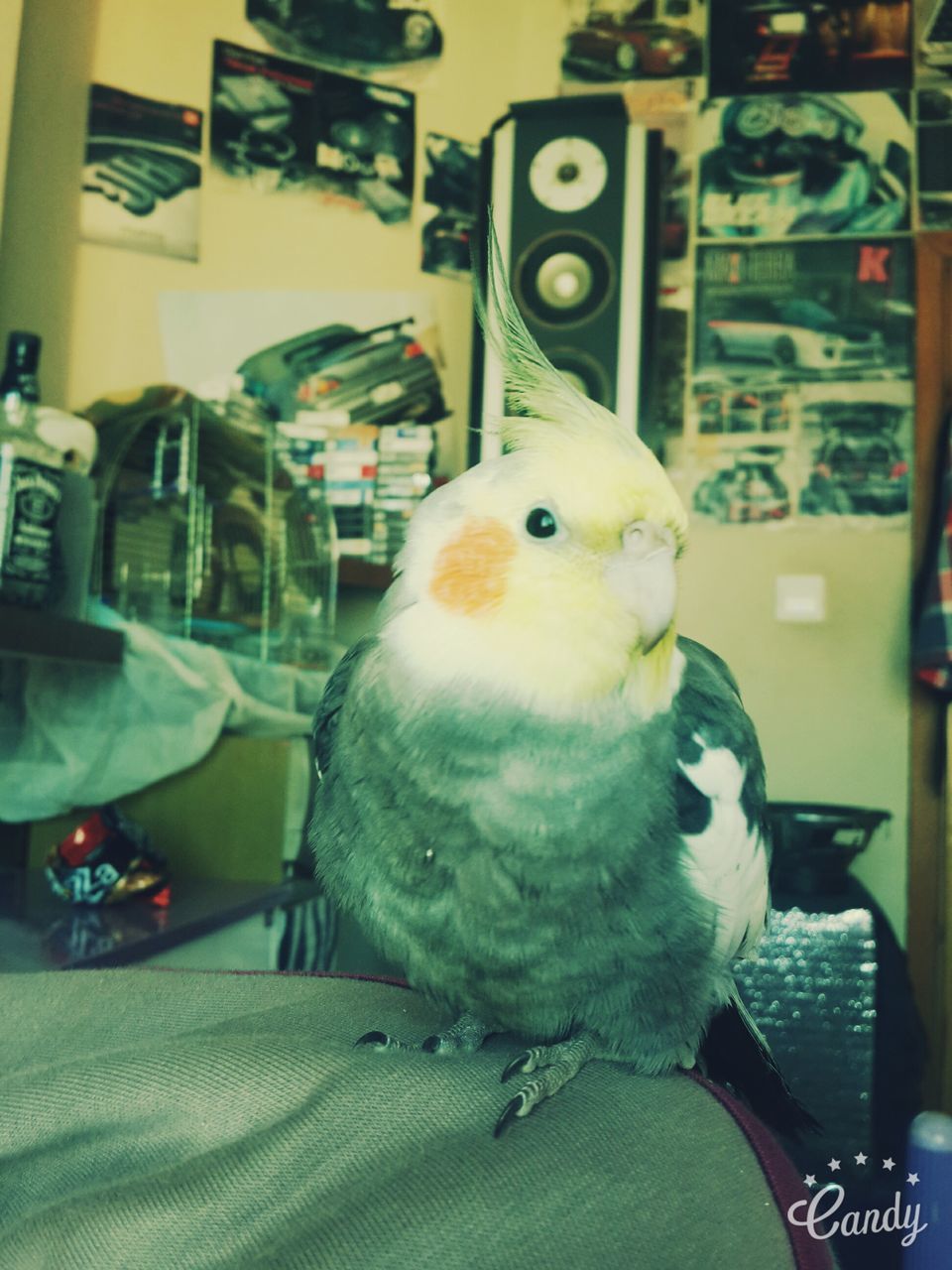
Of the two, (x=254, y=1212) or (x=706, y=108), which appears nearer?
(x=254, y=1212)

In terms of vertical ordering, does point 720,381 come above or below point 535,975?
above

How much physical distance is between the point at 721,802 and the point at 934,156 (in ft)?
7.18

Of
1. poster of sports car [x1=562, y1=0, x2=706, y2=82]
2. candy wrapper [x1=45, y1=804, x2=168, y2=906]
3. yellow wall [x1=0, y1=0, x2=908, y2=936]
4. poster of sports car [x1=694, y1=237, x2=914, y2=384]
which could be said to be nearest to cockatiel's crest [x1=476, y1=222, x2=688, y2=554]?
candy wrapper [x1=45, y1=804, x2=168, y2=906]

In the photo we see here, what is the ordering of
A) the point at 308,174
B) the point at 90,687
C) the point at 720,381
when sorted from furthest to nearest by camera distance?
the point at 720,381, the point at 308,174, the point at 90,687

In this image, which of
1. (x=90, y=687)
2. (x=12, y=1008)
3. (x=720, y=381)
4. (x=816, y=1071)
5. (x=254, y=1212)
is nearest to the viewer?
(x=254, y=1212)

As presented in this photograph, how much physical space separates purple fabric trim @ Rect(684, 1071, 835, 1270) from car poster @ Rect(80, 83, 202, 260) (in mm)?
1961

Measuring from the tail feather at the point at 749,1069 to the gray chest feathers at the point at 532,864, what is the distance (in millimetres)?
134

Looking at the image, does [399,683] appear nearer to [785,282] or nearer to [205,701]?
[205,701]

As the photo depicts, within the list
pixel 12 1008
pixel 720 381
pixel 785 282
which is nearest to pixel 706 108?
pixel 785 282

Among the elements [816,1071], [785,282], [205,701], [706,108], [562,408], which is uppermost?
[706,108]

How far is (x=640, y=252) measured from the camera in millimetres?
1805

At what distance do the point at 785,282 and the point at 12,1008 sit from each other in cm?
228

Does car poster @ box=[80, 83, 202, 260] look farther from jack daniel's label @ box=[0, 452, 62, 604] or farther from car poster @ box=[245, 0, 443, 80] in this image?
jack daniel's label @ box=[0, 452, 62, 604]

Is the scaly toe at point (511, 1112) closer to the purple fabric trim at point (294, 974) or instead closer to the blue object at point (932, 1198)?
the purple fabric trim at point (294, 974)
